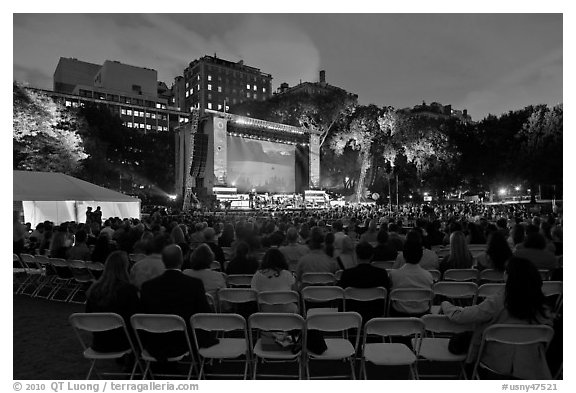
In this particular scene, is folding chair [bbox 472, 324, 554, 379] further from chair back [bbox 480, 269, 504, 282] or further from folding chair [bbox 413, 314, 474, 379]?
chair back [bbox 480, 269, 504, 282]

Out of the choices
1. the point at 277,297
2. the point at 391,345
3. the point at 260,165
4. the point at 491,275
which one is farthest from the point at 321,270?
the point at 260,165

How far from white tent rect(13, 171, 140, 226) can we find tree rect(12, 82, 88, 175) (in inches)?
327

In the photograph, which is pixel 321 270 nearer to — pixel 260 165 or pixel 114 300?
pixel 114 300

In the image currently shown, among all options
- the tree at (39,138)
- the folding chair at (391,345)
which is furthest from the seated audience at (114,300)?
the tree at (39,138)

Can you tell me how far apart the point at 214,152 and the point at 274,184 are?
6109 mm

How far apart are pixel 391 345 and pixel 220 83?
85627mm

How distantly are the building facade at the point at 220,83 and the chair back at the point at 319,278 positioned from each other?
78125 mm

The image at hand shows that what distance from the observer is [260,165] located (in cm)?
2880

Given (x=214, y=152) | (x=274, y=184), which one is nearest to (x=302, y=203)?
(x=274, y=184)

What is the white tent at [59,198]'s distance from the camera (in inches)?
489

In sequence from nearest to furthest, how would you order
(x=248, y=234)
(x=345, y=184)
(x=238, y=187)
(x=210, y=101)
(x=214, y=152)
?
1. (x=248, y=234)
2. (x=214, y=152)
3. (x=238, y=187)
4. (x=345, y=184)
5. (x=210, y=101)

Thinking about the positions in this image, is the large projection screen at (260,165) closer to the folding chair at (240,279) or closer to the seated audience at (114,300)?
the folding chair at (240,279)

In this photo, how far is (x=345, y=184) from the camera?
3872cm
